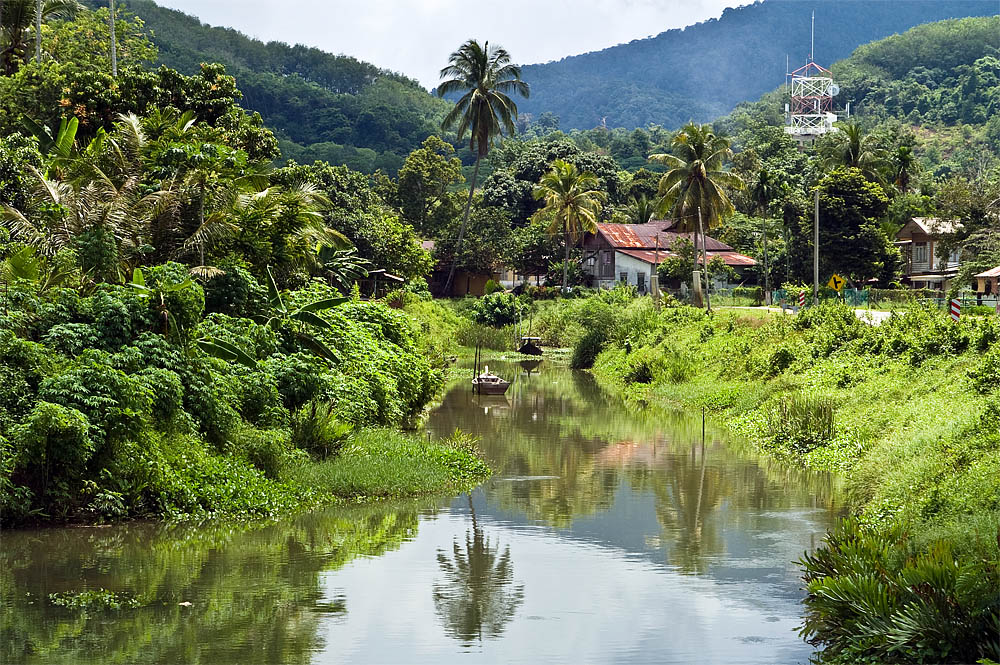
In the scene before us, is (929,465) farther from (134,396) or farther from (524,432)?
(524,432)

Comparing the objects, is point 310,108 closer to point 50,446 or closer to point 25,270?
point 25,270

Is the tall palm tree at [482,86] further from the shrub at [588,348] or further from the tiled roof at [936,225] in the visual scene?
the tiled roof at [936,225]

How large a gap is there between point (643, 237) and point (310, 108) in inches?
1812

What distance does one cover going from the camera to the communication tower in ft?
454

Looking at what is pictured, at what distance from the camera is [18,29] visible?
1810 inches

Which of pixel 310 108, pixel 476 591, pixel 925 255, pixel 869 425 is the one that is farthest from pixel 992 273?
→ pixel 310 108

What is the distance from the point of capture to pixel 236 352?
20.8 metres

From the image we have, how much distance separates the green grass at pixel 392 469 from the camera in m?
20.1

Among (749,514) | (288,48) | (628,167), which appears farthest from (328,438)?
(288,48)

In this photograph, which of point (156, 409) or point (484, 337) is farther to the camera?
point (484, 337)

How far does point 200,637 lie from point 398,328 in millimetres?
22176

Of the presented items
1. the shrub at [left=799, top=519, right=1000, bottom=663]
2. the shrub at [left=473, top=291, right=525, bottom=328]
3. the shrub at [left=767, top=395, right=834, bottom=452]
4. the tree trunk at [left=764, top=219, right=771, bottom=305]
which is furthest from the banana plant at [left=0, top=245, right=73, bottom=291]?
the tree trunk at [left=764, top=219, right=771, bottom=305]

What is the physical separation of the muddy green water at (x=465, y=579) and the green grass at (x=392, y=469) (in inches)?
23.2

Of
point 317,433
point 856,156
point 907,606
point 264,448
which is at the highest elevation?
point 856,156
